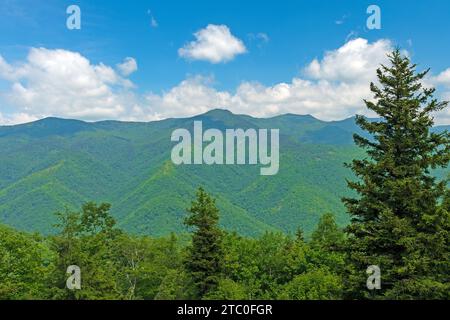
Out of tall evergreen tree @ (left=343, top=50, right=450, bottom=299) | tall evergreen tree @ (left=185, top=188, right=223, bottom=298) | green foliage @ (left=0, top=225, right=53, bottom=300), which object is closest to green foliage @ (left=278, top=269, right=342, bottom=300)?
tall evergreen tree @ (left=185, top=188, right=223, bottom=298)

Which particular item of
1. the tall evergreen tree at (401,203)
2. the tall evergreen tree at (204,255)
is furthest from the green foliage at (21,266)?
the tall evergreen tree at (401,203)

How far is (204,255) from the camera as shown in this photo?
30.1 metres

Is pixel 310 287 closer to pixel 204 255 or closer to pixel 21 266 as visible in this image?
pixel 204 255

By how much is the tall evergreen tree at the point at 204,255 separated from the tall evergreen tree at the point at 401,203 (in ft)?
37.7

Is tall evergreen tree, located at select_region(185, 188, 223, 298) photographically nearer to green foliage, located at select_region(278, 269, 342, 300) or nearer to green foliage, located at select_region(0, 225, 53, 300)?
green foliage, located at select_region(278, 269, 342, 300)

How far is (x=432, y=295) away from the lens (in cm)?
1825

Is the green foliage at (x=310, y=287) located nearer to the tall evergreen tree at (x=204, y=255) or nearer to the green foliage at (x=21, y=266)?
the tall evergreen tree at (x=204, y=255)

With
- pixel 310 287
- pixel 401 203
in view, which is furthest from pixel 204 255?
pixel 401 203

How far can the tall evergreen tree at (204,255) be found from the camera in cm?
2994

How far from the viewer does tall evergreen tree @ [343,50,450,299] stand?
1848 cm

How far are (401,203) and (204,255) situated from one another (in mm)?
14735
